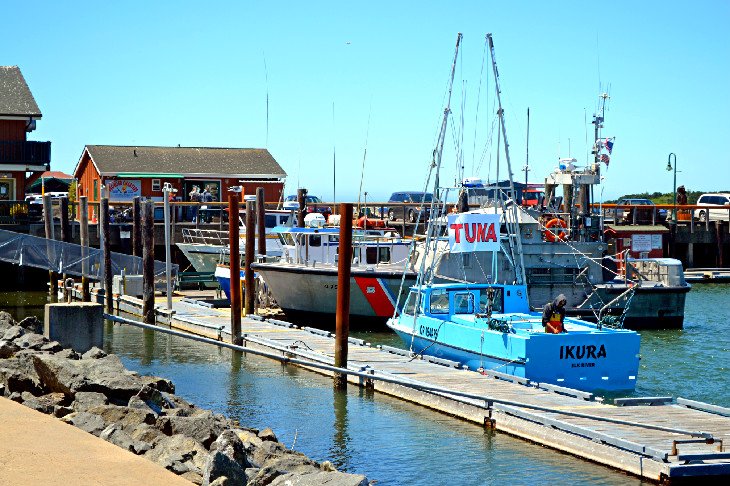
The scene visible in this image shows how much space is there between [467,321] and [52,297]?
2180cm

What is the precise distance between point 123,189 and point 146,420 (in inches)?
1659

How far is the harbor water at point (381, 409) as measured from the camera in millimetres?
15445

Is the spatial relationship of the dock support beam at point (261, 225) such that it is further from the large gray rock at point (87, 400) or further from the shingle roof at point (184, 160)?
the shingle roof at point (184, 160)

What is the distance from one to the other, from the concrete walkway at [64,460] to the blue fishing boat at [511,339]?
9177mm

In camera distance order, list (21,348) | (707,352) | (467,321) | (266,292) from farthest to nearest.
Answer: (266,292) → (707,352) → (467,321) → (21,348)

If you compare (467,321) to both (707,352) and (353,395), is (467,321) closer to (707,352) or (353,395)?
(353,395)

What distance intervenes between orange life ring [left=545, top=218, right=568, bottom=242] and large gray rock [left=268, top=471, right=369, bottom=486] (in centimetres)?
2074

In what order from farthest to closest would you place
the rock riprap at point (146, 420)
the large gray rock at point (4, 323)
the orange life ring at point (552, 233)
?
the orange life ring at point (552, 233) → the large gray rock at point (4, 323) → the rock riprap at point (146, 420)

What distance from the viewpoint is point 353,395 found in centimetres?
2067

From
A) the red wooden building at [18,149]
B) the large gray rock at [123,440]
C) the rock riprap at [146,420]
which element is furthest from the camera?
the red wooden building at [18,149]

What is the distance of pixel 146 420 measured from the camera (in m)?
14.8

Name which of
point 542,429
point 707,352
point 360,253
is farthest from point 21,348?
point 707,352

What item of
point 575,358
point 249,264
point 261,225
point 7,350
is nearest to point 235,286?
point 249,264

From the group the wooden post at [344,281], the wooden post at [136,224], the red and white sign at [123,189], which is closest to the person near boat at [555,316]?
the wooden post at [344,281]
